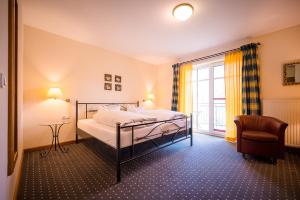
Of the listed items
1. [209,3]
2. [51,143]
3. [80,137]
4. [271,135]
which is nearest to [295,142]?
[271,135]

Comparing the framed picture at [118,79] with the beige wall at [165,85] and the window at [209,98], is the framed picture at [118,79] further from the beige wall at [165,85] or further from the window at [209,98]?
the window at [209,98]

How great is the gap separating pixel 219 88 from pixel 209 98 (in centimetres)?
44

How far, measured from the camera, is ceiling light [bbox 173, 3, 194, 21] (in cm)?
245

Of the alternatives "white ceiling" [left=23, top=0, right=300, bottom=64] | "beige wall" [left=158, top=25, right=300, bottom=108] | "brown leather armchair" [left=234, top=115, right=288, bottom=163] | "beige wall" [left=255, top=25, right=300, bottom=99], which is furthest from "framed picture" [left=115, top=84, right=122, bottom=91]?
"beige wall" [left=255, top=25, right=300, bottom=99]

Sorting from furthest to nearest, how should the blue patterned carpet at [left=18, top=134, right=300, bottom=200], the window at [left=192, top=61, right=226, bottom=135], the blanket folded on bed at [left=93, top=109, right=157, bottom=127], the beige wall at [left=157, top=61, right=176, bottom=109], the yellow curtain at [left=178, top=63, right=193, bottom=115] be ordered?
the beige wall at [left=157, top=61, right=176, bottom=109] → the yellow curtain at [left=178, top=63, right=193, bottom=115] → the window at [left=192, top=61, right=226, bottom=135] → the blanket folded on bed at [left=93, top=109, right=157, bottom=127] → the blue patterned carpet at [left=18, top=134, right=300, bottom=200]

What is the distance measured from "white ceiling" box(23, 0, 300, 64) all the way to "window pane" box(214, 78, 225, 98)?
1159mm

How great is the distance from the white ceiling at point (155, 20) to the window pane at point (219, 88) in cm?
116

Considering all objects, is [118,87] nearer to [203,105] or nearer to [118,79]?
[118,79]

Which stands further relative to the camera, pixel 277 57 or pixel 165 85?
pixel 165 85

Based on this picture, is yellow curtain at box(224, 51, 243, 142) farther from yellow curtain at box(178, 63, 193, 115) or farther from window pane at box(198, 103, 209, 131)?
yellow curtain at box(178, 63, 193, 115)

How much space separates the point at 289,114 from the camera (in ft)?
9.98

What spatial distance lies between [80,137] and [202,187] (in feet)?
10.6

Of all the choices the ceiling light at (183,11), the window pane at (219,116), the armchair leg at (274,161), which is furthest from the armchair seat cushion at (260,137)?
the ceiling light at (183,11)

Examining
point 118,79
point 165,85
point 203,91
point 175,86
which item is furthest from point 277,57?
point 118,79
